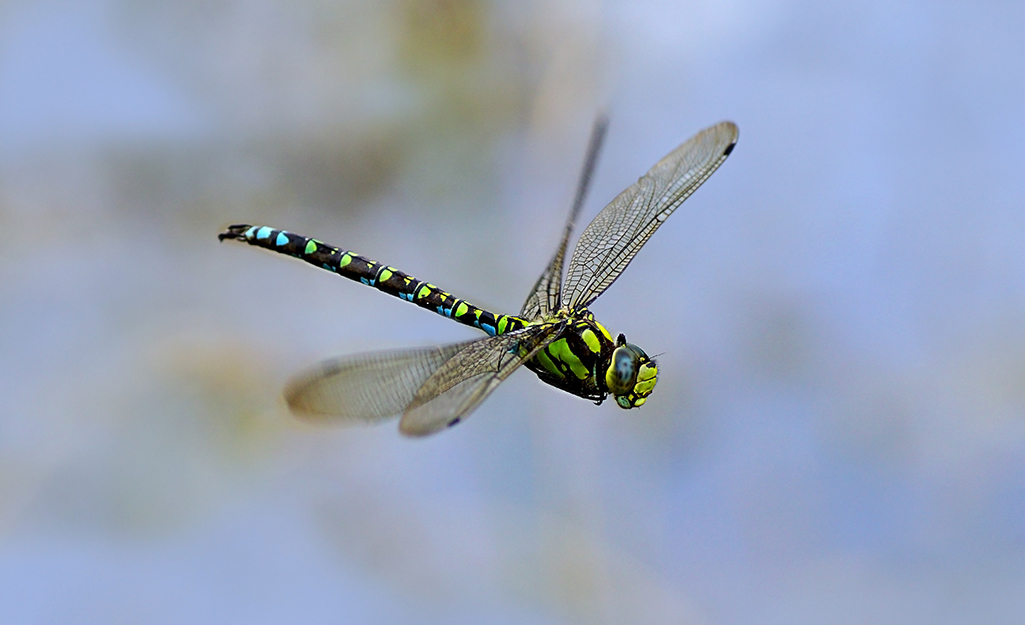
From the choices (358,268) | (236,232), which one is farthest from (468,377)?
(236,232)

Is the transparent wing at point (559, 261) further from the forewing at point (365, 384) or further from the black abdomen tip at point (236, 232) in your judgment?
the black abdomen tip at point (236, 232)

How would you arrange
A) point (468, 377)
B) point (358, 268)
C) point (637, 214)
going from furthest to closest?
point (358, 268) → point (637, 214) → point (468, 377)

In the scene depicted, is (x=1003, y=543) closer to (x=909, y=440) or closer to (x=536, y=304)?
(x=909, y=440)

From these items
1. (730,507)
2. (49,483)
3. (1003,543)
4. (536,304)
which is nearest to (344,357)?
(536,304)

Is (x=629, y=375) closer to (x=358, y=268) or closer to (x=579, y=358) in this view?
(x=579, y=358)

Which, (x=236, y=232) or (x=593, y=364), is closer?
(x=593, y=364)

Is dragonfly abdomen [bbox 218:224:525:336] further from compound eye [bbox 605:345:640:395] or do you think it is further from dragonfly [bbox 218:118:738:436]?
compound eye [bbox 605:345:640:395]

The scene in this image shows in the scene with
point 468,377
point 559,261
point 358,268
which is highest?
point 358,268

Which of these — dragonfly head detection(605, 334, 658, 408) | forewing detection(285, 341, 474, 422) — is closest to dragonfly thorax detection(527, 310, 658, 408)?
dragonfly head detection(605, 334, 658, 408)
